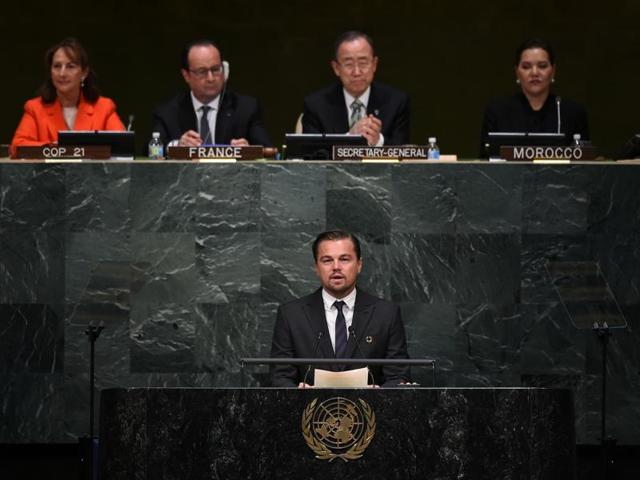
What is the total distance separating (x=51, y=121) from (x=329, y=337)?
208 cm

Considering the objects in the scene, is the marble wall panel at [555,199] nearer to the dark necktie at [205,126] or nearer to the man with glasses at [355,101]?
the man with glasses at [355,101]

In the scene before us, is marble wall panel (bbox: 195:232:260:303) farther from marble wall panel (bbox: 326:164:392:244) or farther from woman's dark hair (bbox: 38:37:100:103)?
woman's dark hair (bbox: 38:37:100:103)

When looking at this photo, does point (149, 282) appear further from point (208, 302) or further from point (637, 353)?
point (637, 353)

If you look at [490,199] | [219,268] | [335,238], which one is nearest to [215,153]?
[219,268]

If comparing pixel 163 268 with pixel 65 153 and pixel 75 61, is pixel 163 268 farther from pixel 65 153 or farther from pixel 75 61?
pixel 75 61

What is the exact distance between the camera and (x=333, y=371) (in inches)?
206

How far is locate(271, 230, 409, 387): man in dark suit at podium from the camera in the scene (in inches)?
218

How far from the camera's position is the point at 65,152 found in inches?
242

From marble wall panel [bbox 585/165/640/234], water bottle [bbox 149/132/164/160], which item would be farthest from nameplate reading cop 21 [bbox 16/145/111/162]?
marble wall panel [bbox 585/165/640/234]

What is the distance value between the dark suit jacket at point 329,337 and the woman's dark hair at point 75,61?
6.22 ft

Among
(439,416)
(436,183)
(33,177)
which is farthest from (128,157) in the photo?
(439,416)

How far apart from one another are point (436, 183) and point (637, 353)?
3.78 feet

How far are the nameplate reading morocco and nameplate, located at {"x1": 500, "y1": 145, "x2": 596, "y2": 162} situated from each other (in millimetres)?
1115

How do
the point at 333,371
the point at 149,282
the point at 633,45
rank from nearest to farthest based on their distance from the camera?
the point at 333,371, the point at 149,282, the point at 633,45
